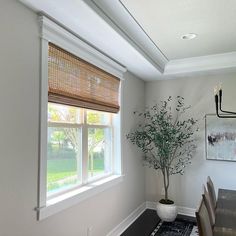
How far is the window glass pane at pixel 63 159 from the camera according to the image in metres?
2.30

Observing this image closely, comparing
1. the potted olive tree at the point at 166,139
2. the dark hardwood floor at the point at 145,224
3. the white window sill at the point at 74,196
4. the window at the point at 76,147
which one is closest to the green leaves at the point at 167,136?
the potted olive tree at the point at 166,139

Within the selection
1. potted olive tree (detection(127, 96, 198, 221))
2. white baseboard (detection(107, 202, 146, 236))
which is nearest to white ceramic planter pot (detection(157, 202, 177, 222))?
potted olive tree (detection(127, 96, 198, 221))

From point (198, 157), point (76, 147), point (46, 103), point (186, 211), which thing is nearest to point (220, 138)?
point (198, 157)

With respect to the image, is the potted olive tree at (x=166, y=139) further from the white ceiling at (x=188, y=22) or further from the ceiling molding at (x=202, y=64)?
the white ceiling at (x=188, y=22)

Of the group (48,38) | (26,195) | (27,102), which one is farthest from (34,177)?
(48,38)

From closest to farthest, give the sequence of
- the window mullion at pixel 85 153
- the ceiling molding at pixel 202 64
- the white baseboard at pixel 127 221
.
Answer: the window mullion at pixel 85 153 < the white baseboard at pixel 127 221 < the ceiling molding at pixel 202 64

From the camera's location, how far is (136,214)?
13.0 ft

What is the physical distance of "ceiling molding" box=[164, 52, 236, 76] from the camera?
3504 millimetres

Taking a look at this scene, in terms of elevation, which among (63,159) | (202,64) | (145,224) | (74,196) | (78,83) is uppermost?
(202,64)

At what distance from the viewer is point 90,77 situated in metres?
2.73

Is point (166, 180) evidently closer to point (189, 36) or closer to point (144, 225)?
point (144, 225)

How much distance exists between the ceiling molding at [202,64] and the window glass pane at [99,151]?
5.06ft

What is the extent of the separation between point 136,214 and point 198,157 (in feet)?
4.76

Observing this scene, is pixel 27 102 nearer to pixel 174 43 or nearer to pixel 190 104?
pixel 174 43
